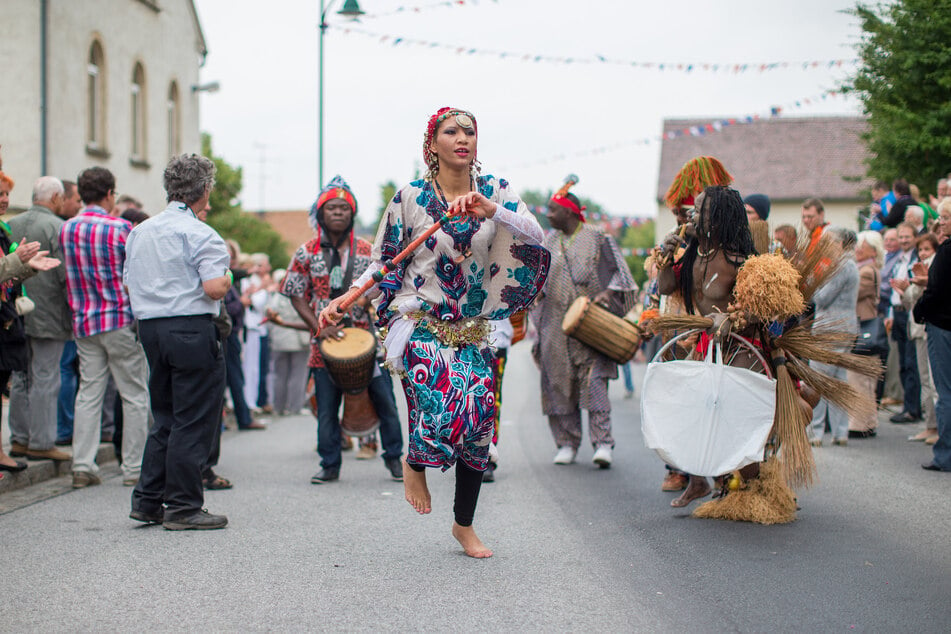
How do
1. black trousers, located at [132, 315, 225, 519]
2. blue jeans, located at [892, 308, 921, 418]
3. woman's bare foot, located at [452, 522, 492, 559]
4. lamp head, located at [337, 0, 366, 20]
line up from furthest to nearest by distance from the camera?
1. lamp head, located at [337, 0, 366, 20]
2. blue jeans, located at [892, 308, 921, 418]
3. black trousers, located at [132, 315, 225, 519]
4. woman's bare foot, located at [452, 522, 492, 559]

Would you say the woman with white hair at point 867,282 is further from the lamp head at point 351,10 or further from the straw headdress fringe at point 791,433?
the lamp head at point 351,10

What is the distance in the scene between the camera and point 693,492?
671 cm

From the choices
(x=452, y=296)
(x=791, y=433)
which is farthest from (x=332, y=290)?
(x=791, y=433)

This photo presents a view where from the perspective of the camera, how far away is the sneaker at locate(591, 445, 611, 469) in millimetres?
8492

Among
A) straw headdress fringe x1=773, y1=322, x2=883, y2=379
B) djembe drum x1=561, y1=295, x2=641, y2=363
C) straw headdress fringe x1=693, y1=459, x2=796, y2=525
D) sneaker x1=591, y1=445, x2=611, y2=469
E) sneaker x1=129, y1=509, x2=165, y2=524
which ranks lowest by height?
sneaker x1=591, y1=445, x2=611, y2=469

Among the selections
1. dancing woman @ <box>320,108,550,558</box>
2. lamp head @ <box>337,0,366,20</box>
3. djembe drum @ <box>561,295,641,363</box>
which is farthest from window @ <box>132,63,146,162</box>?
dancing woman @ <box>320,108,550,558</box>

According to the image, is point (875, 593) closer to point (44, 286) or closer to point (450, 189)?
point (450, 189)

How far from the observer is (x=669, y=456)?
5.70 metres

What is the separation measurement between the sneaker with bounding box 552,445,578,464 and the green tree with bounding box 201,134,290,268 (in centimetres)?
2236

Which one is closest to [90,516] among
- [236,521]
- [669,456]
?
[236,521]

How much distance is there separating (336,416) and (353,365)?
0.54 metres

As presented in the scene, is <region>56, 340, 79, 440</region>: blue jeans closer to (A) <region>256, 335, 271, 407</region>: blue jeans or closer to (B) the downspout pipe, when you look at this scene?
(A) <region>256, 335, 271, 407</region>: blue jeans

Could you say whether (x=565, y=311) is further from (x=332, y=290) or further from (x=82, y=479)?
(x=82, y=479)

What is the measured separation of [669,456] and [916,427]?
273 inches
